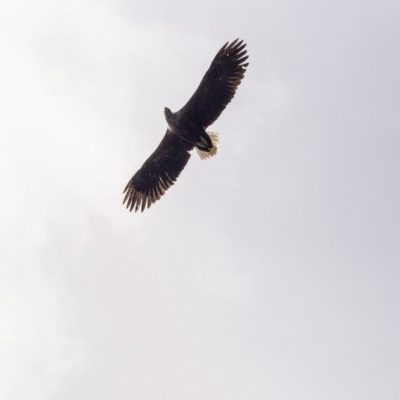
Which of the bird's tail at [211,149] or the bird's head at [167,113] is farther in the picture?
the bird's tail at [211,149]

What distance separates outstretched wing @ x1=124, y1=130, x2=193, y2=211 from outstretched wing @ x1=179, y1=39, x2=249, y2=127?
1450mm

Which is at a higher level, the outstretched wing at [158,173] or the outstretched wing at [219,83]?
the outstretched wing at [219,83]

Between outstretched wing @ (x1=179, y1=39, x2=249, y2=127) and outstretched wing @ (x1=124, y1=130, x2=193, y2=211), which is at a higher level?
outstretched wing @ (x1=179, y1=39, x2=249, y2=127)

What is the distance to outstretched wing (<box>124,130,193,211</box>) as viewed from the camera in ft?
85.7

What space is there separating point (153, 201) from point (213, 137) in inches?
114

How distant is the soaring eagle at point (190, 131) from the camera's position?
972 inches

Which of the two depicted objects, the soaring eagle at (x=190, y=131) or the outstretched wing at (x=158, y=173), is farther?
the outstretched wing at (x=158, y=173)

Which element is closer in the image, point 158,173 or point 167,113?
point 167,113

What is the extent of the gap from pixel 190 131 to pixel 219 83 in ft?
5.55

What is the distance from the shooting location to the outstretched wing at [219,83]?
24.7m

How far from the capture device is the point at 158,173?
26578 millimetres

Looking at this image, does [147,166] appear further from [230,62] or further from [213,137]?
[230,62]

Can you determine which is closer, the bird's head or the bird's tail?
the bird's head

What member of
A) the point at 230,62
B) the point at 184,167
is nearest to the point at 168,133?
the point at 184,167
